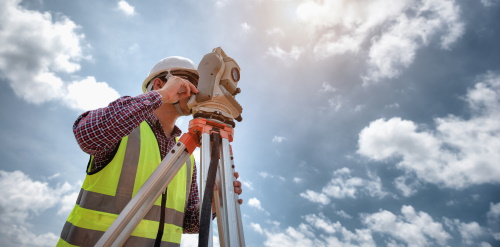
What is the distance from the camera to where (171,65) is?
2865 millimetres

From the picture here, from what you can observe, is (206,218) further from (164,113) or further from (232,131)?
(164,113)

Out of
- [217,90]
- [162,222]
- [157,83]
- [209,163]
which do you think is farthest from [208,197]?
[157,83]

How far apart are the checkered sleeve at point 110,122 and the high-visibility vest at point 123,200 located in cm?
24

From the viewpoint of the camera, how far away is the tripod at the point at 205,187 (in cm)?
151

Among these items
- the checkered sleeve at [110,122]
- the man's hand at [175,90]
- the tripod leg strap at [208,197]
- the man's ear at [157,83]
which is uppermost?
the man's ear at [157,83]

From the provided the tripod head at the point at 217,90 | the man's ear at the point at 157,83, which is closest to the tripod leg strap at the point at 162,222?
the tripod head at the point at 217,90

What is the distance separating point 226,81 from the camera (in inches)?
88.4

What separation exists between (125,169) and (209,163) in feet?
2.61

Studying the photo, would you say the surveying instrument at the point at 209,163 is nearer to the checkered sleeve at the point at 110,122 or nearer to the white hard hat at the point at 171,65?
the checkered sleeve at the point at 110,122

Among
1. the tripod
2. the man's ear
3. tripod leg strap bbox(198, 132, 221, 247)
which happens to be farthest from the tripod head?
the man's ear

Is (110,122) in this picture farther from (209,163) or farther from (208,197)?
(208,197)

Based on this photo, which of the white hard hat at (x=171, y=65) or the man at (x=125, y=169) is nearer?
the man at (x=125, y=169)

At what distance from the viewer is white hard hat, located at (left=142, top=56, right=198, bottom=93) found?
285 centimetres

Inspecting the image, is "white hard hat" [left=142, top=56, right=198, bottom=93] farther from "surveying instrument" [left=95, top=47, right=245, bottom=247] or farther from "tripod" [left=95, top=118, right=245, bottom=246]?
"tripod" [left=95, top=118, right=245, bottom=246]
